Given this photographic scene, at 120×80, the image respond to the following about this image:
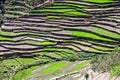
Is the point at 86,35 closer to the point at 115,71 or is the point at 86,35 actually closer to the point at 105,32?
the point at 105,32

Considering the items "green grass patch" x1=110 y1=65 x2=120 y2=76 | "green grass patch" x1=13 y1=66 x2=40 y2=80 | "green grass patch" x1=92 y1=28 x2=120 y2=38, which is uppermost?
"green grass patch" x1=92 y1=28 x2=120 y2=38

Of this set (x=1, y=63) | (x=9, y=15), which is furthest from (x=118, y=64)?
(x=9, y=15)

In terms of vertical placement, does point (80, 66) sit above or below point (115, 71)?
below

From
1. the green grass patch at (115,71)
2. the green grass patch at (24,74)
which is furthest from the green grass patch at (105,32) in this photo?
the green grass patch at (115,71)

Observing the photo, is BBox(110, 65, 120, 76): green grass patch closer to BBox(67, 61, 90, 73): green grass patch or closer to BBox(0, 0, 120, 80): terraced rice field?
BBox(67, 61, 90, 73): green grass patch

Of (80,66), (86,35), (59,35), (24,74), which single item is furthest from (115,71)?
(59,35)

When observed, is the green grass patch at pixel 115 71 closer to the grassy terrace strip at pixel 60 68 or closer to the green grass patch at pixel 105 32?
the grassy terrace strip at pixel 60 68

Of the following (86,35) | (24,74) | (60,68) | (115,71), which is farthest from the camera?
(86,35)

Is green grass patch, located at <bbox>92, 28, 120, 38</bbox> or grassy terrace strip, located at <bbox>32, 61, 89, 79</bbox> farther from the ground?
green grass patch, located at <bbox>92, 28, 120, 38</bbox>

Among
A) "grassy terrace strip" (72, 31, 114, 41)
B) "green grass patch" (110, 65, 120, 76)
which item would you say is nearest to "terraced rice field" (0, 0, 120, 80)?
"grassy terrace strip" (72, 31, 114, 41)
